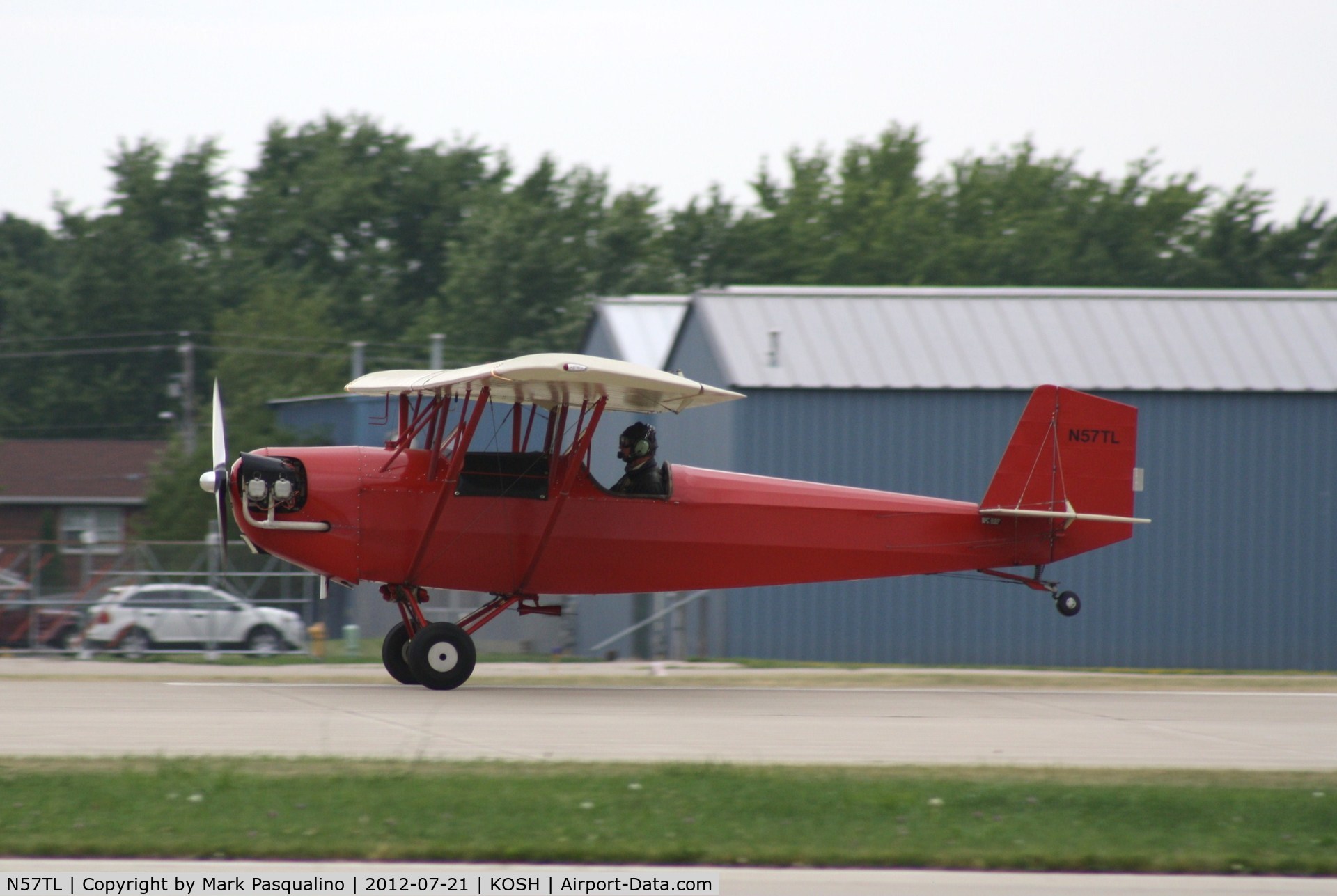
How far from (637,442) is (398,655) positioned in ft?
10.8

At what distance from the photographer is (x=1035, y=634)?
21.2m

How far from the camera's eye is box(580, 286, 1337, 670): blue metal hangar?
2103 centimetres

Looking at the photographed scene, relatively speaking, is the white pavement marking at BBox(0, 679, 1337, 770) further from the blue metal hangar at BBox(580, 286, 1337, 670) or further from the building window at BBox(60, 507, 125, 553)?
the building window at BBox(60, 507, 125, 553)

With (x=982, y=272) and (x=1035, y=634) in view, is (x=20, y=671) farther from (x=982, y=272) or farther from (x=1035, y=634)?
(x=982, y=272)

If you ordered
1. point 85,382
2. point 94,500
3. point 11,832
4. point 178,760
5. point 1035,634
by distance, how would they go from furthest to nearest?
point 85,382
point 94,500
point 1035,634
point 178,760
point 11,832

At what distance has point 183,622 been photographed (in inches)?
773

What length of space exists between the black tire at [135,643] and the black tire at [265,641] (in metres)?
1.38

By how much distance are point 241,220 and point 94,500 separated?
1207 inches

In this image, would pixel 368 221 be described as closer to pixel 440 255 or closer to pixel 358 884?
pixel 440 255

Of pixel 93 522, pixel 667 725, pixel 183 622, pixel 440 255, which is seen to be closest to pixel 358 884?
pixel 667 725

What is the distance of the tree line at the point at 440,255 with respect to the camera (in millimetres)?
57938

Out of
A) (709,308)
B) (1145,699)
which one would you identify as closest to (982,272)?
(709,308)

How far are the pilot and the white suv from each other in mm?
7258

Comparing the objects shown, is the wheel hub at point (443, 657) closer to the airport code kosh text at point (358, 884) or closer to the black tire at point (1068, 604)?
the black tire at point (1068, 604)
